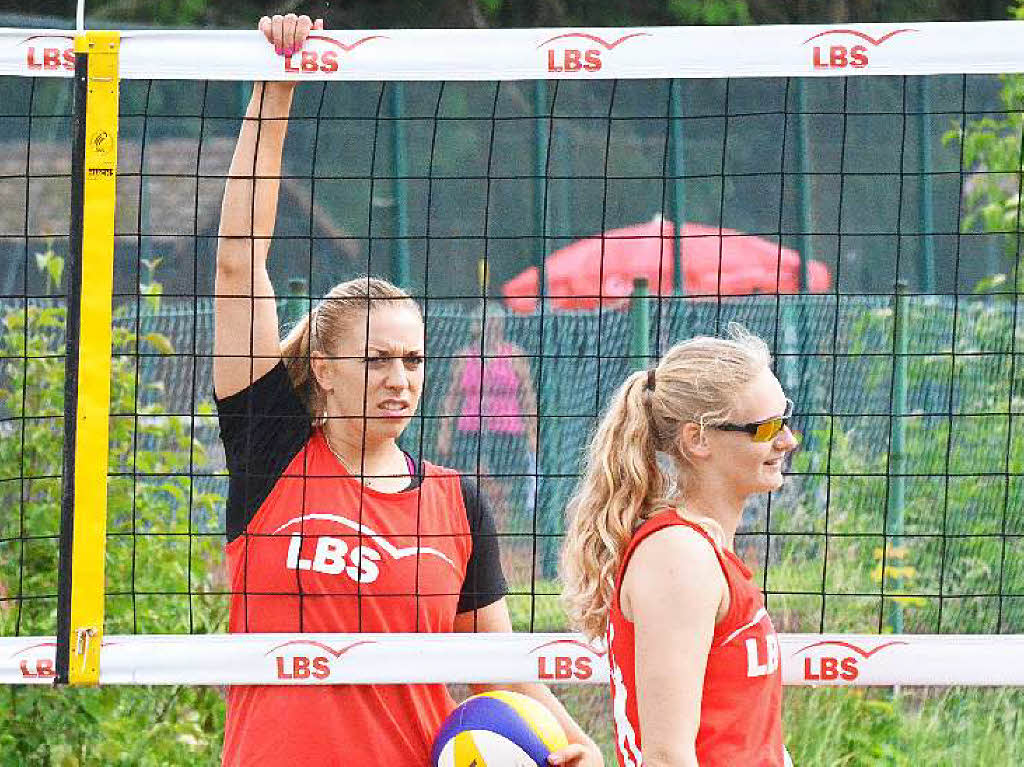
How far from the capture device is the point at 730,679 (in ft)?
9.72

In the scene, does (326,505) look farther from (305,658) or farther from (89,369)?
(89,369)

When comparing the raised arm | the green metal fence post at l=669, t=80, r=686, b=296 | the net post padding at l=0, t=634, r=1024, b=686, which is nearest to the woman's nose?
the raised arm

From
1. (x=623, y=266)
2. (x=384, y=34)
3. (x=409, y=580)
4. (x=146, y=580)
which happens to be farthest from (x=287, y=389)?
(x=623, y=266)

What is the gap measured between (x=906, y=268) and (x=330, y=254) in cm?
323

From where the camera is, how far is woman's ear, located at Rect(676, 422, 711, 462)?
10.3ft

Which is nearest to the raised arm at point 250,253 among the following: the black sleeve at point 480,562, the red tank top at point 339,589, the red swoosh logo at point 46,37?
the red tank top at point 339,589

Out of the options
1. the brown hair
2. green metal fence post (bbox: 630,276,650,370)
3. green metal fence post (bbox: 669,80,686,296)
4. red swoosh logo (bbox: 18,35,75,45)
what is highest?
green metal fence post (bbox: 669,80,686,296)

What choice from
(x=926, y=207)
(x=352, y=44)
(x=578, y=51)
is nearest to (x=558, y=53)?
(x=578, y=51)

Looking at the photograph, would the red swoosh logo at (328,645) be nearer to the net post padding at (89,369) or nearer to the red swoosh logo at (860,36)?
the net post padding at (89,369)

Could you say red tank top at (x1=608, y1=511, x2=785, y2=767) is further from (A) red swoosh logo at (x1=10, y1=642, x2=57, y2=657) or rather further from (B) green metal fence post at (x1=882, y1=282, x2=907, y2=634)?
(B) green metal fence post at (x1=882, y1=282, x2=907, y2=634)

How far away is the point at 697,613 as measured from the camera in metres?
2.87

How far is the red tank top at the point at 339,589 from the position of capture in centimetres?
358

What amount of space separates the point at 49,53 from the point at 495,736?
186cm

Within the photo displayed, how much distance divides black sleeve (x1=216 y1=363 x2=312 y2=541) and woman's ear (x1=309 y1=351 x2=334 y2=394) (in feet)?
0.25
